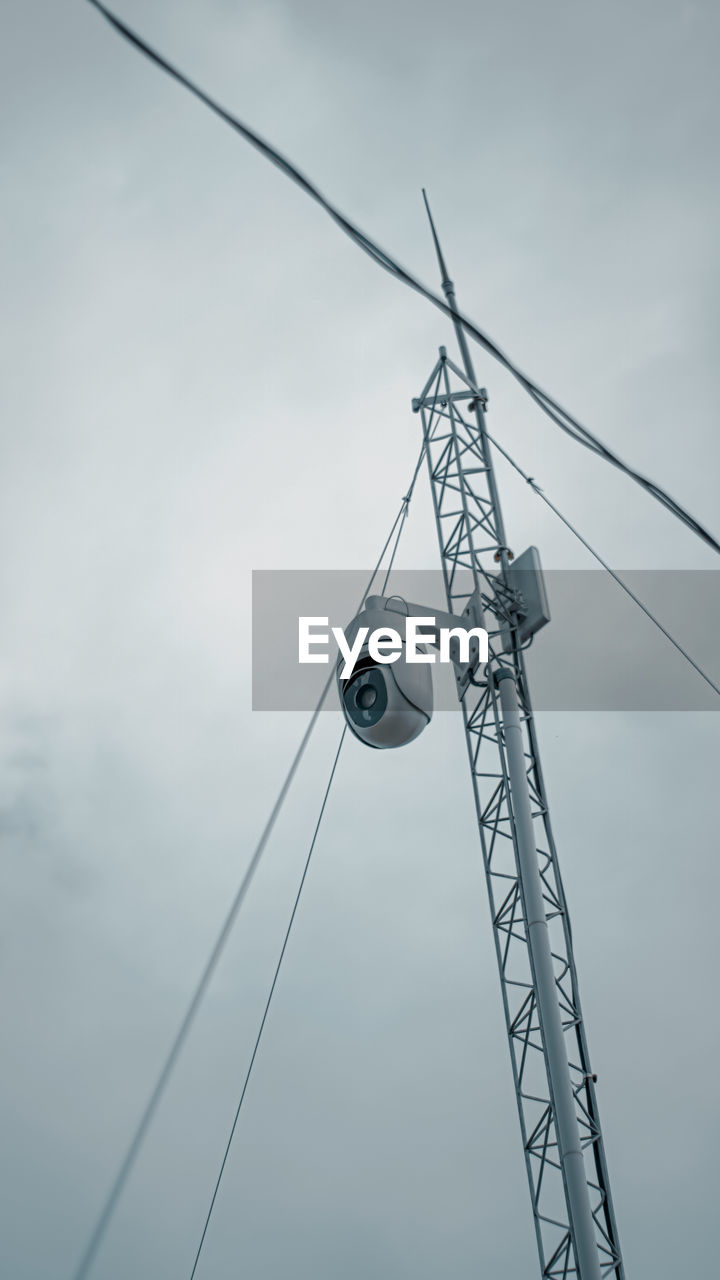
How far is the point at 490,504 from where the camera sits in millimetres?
15672

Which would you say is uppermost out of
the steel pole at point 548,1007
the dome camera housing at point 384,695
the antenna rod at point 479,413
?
the antenna rod at point 479,413

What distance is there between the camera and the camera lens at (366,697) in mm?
12617

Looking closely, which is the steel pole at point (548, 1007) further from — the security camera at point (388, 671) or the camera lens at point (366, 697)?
the camera lens at point (366, 697)

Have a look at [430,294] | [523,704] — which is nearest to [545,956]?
[523,704]

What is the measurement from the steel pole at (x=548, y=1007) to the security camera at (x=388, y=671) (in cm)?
129

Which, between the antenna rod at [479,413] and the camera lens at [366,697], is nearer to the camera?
the camera lens at [366,697]

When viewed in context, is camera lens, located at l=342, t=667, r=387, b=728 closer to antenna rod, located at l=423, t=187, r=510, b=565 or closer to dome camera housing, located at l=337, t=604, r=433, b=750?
dome camera housing, located at l=337, t=604, r=433, b=750

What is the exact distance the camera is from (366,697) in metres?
12.7

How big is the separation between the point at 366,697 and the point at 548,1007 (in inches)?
171

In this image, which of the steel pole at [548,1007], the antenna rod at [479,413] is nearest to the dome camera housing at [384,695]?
the steel pole at [548,1007]

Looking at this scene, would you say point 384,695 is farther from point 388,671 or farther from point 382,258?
point 382,258

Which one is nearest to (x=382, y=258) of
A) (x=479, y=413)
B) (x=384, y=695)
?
(x=384, y=695)

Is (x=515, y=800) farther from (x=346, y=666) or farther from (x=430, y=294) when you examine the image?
(x=430, y=294)

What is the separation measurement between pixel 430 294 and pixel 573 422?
1.28m
